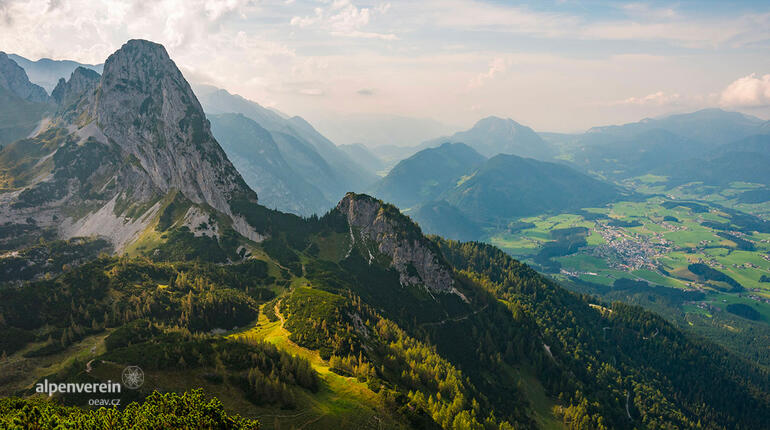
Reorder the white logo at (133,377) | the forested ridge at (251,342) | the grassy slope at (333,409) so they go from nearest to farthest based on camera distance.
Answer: the white logo at (133,377)
the grassy slope at (333,409)
the forested ridge at (251,342)

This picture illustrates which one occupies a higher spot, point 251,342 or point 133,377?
point 133,377

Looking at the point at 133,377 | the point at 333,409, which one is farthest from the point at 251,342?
the point at 333,409

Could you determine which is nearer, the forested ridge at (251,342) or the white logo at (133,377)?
the white logo at (133,377)

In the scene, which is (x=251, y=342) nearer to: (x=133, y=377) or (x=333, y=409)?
(x=133, y=377)

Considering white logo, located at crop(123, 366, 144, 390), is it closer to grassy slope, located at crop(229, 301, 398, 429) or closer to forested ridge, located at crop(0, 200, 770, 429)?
forested ridge, located at crop(0, 200, 770, 429)

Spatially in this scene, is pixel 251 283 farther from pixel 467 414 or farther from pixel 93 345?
pixel 467 414

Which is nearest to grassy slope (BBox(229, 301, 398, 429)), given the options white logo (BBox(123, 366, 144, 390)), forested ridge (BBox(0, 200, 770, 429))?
forested ridge (BBox(0, 200, 770, 429))

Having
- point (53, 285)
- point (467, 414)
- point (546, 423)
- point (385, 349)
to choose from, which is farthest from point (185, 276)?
point (546, 423)

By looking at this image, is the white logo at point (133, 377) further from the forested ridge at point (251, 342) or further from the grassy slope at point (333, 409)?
the grassy slope at point (333, 409)

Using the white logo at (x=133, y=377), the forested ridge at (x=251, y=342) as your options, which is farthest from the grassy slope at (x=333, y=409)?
the white logo at (x=133, y=377)
